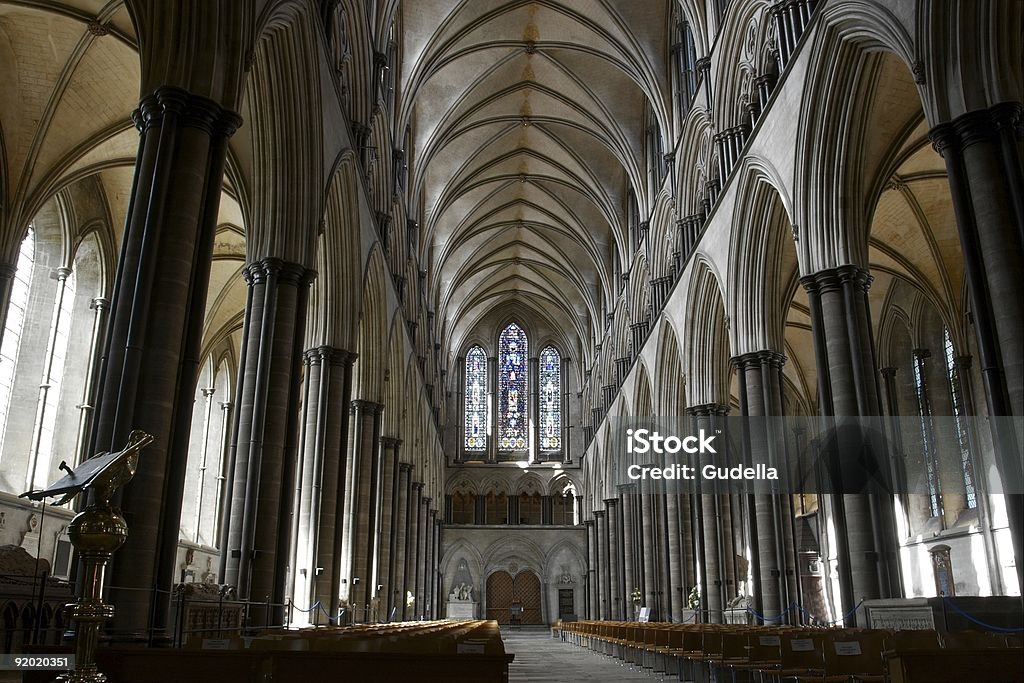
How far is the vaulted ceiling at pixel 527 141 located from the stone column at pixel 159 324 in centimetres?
1492

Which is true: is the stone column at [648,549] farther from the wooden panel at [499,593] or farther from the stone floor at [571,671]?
the wooden panel at [499,593]

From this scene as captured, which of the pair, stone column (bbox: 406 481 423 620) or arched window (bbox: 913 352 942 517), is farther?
stone column (bbox: 406 481 423 620)

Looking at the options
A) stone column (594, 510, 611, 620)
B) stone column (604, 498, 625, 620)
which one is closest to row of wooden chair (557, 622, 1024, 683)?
stone column (604, 498, 625, 620)

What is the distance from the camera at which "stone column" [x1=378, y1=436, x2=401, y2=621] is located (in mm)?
23828

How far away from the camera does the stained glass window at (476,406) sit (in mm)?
43125

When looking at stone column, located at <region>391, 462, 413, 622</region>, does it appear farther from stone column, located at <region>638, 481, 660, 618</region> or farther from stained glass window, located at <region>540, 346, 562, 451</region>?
stained glass window, located at <region>540, 346, 562, 451</region>

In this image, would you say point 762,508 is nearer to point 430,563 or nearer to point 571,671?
point 571,671

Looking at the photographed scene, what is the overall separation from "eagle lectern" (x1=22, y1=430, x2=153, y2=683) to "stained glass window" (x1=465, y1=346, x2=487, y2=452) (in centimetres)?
3878

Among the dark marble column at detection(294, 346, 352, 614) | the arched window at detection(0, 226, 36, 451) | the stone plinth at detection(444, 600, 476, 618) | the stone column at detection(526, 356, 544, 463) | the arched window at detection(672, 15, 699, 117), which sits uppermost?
the arched window at detection(672, 15, 699, 117)

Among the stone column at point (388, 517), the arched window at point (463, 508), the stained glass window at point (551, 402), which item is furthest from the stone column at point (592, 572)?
the stone column at point (388, 517)

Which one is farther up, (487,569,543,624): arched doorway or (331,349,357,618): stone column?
(331,349,357,618): stone column

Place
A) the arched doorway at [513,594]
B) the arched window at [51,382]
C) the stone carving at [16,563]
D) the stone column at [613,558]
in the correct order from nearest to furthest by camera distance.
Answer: the stone carving at [16,563]
the arched window at [51,382]
the stone column at [613,558]
the arched doorway at [513,594]

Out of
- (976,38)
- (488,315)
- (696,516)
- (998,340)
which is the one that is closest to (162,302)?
(998,340)

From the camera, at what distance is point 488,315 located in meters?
44.2
